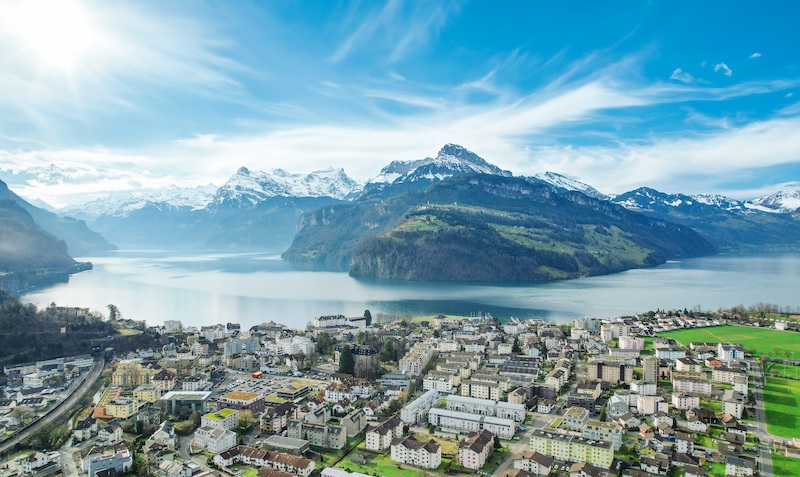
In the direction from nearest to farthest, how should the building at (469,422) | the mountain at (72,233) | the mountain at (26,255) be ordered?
1. the building at (469,422)
2. the mountain at (26,255)
3. the mountain at (72,233)

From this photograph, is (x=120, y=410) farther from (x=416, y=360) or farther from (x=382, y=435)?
(x=416, y=360)

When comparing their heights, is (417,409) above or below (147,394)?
above

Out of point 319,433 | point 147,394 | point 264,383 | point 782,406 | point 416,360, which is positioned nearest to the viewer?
point 319,433

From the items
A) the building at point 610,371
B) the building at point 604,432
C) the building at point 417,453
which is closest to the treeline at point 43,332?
the building at point 417,453

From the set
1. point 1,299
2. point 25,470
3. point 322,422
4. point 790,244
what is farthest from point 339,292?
point 790,244

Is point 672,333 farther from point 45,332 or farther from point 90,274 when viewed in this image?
point 90,274

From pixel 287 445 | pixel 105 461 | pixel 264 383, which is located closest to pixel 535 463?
pixel 287 445

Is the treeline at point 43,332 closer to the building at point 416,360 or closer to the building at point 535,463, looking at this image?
the building at point 416,360

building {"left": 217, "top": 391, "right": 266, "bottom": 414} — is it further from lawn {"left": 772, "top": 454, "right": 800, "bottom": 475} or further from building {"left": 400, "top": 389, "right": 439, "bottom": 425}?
lawn {"left": 772, "top": 454, "right": 800, "bottom": 475}
